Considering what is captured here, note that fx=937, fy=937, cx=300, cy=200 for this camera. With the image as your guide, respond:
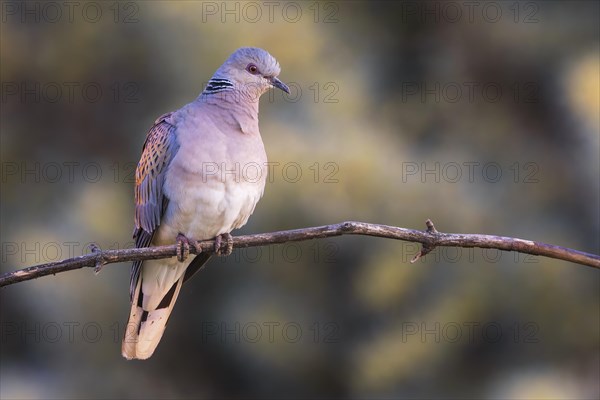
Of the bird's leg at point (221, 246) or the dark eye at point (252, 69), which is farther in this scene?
the dark eye at point (252, 69)

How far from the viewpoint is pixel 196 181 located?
4422 mm

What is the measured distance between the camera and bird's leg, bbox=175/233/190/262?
4.22 m

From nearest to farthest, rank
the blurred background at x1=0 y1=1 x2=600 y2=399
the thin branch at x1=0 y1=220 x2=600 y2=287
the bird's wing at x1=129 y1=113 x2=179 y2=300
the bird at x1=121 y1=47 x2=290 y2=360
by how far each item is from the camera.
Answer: the thin branch at x1=0 y1=220 x2=600 y2=287 < the bird at x1=121 y1=47 x2=290 y2=360 < the bird's wing at x1=129 y1=113 x2=179 y2=300 < the blurred background at x1=0 y1=1 x2=600 y2=399

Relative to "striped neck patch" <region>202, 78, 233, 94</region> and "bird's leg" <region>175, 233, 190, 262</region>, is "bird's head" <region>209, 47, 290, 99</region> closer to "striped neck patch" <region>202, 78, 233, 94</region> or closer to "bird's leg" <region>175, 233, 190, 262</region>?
"striped neck patch" <region>202, 78, 233, 94</region>

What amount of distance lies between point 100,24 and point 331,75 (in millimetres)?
2864

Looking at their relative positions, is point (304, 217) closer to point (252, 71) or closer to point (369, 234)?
point (252, 71)

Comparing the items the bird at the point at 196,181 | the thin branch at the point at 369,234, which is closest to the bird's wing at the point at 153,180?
the bird at the point at 196,181

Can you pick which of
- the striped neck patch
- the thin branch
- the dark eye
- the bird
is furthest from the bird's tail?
A: the thin branch

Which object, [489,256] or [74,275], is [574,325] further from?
[74,275]

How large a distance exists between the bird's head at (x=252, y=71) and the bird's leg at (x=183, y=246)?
0.83 meters

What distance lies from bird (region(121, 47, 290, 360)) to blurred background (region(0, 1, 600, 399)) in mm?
3251

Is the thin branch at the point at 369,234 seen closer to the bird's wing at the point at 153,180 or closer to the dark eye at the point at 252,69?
the bird's wing at the point at 153,180

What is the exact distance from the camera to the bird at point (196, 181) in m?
4.43

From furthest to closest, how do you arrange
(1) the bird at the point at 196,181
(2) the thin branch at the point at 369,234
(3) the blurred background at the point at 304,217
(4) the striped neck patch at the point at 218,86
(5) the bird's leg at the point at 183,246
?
(3) the blurred background at the point at 304,217 < (4) the striped neck patch at the point at 218,86 < (1) the bird at the point at 196,181 < (5) the bird's leg at the point at 183,246 < (2) the thin branch at the point at 369,234
